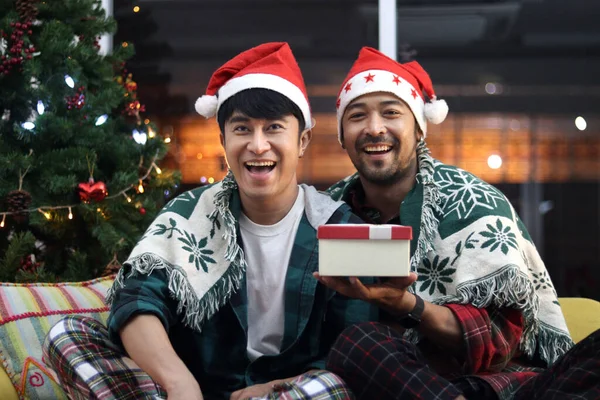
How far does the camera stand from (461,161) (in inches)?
155

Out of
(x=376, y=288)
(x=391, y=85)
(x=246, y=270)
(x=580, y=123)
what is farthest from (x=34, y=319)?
(x=580, y=123)

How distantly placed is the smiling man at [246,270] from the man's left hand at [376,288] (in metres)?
0.22

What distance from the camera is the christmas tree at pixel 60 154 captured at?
290 cm

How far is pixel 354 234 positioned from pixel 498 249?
A: 1.64 ft

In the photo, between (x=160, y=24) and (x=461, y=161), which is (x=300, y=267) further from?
(x=160, y=24)

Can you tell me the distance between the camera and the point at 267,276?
212 cm

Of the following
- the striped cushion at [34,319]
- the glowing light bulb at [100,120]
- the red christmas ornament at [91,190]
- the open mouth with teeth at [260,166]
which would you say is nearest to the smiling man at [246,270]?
the open mouth with teeth at [260,166]

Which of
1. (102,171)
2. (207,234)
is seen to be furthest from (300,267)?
(102,171)

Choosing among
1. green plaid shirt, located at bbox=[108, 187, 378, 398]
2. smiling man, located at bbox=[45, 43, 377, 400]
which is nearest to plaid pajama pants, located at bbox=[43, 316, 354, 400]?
smiling man, located at bbox=[45, 43, 377, 400]

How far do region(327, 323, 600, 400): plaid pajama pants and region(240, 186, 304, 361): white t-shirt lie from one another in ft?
0.85

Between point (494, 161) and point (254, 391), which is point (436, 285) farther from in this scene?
point (494, 161)

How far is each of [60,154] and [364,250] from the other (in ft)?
5.05

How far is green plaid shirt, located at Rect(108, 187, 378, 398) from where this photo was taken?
81.3 inches

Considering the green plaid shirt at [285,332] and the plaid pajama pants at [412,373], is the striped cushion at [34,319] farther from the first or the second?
the plaid pajama pants at [412,373]
